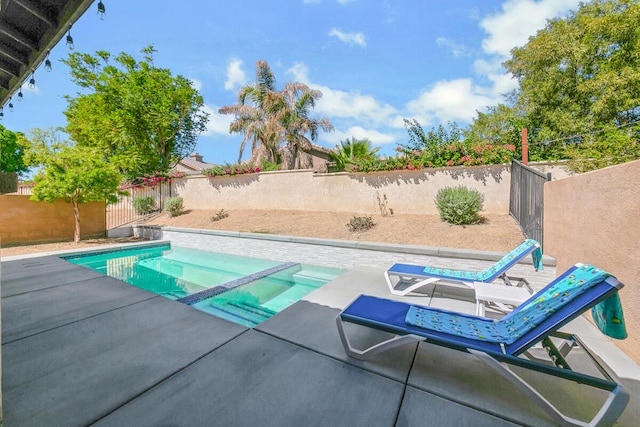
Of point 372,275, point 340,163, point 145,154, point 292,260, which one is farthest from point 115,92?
point 372,275

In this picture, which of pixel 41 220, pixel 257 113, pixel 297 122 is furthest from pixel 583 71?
pixel 41 220

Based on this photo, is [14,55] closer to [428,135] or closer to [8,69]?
[8,69]

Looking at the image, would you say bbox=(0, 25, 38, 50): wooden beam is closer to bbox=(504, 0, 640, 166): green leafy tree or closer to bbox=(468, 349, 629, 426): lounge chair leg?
bbox=(468, 349, 629, 426): lounge chair leg

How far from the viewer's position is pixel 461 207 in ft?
25.2

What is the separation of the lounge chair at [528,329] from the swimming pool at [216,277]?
2296 mm

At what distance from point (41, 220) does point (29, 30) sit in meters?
9.93

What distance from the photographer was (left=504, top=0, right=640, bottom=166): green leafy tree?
12805mm

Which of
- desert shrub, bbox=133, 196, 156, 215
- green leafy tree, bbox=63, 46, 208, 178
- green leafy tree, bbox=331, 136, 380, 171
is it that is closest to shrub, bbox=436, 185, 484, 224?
green leafy tree, bbox=331, 136, 380, 171

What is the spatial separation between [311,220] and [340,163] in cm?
482

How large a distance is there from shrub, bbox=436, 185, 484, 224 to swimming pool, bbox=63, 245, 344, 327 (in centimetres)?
406

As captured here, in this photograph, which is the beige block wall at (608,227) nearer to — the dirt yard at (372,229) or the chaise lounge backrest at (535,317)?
the chaise lounge backrest at (535,317)

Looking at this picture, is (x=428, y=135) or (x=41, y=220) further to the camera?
(x=428, y=135)

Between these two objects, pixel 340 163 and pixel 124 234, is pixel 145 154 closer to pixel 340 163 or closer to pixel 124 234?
pixel 124 234

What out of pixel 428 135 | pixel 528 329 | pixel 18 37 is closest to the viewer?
pixel 528 329
